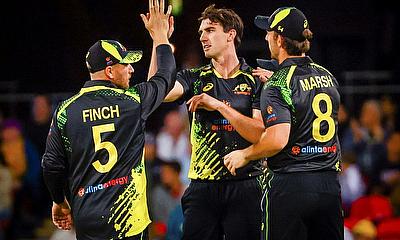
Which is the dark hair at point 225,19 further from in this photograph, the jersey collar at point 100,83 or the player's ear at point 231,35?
the jersey collar at point 100,83

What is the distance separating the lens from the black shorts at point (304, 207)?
687cm

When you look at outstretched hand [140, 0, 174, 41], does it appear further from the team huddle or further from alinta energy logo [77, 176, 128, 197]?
alinta energy logo [77, 176, 128, 197]

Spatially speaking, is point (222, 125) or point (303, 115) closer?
point (303, 115)

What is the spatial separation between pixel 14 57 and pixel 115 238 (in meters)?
9.73

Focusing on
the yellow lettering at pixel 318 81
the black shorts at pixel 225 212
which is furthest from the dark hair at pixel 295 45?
the black shorts at pixel 225 212

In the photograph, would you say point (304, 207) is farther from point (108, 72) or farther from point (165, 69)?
point (108, 72)

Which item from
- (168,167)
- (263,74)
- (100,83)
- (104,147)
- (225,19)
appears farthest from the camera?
(168,167)

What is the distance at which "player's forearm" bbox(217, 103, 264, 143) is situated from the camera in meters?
7.14

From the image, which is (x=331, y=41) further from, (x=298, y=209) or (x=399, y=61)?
(x=298, y=209)

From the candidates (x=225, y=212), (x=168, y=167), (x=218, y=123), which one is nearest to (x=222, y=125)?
(x=218, y=123)

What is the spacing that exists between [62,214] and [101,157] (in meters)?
0.66

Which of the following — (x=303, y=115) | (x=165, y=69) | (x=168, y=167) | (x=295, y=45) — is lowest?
(x=168, y=167)

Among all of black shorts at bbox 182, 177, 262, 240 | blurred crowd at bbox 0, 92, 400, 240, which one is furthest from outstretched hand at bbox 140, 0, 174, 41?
blurred crowd at bbox 0, 92, 400, 240

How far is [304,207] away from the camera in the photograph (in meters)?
6.86
